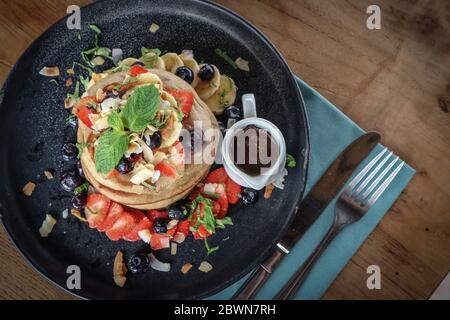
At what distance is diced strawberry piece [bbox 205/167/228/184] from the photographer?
7.32 feet

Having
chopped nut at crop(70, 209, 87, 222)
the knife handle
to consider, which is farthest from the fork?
chopped nut at crop(70, 209, 87, 222)

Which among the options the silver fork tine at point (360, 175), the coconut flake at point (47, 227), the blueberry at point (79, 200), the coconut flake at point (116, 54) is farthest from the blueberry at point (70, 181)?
the silver fork tine at point (360, 175)

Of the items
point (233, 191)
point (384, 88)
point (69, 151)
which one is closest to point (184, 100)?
point (233, 191)

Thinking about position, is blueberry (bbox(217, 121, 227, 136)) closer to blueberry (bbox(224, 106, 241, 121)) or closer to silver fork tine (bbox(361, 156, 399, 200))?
blueberry (bbox(224, 106, 241, 121))

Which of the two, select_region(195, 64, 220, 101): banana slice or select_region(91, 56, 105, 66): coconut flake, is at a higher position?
select_region(195, 64, 220, 101): banana slice

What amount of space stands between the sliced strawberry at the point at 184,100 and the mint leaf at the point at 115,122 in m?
0.29

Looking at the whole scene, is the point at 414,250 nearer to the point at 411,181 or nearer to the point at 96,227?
the point at 411,181

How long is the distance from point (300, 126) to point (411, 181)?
2.12 feet

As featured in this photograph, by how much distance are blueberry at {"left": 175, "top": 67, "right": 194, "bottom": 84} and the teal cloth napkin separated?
21.5 inches

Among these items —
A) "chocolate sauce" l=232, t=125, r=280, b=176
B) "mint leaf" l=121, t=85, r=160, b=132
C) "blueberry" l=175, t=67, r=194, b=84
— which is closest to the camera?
"mint leaf" l=121, t=85, r=160, b=132

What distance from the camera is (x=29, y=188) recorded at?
2201mm

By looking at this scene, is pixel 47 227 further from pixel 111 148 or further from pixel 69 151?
pixel 111 148

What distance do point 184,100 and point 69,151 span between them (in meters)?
0.61

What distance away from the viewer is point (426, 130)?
2363 mm
